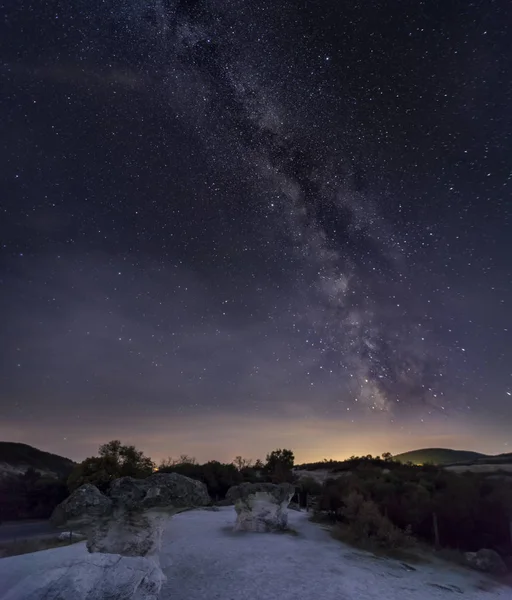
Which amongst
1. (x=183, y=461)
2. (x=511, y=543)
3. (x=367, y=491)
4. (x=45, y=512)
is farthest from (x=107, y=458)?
(x=511, y=543)

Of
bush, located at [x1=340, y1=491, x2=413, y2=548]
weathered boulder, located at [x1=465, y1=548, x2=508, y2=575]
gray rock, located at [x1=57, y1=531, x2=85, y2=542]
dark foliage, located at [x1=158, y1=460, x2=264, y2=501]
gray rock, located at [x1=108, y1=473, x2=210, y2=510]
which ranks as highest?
dark foliage, located at [x1=158, y1=460, x2=264, y2=501]

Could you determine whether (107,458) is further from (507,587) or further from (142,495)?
(507,587)

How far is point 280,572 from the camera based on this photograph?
1644cm

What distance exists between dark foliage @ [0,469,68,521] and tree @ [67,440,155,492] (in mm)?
2711

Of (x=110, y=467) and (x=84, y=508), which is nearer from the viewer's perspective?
(x=84, y=508)

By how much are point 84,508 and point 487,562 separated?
59.6 ft

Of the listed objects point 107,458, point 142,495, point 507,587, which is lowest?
point 507,587

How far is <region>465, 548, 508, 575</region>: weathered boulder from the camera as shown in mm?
20333

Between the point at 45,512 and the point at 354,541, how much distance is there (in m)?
33.2

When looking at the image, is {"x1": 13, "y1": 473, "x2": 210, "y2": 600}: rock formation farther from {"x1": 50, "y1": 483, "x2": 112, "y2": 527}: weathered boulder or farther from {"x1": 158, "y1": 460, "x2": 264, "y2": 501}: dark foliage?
{"x1": 158, "y1": 460, "x2": 264, "y2": 501}: dark foliage

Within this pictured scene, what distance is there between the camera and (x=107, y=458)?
4519 cm

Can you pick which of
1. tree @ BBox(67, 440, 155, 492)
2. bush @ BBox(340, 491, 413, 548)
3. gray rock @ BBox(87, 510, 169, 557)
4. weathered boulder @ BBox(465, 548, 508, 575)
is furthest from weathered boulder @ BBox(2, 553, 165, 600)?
tree @ BBox(67, 440, 155, 492)

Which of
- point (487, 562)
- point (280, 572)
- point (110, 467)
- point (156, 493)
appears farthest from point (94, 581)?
point (110, 467)

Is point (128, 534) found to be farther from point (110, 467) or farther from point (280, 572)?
point (110, 467)
